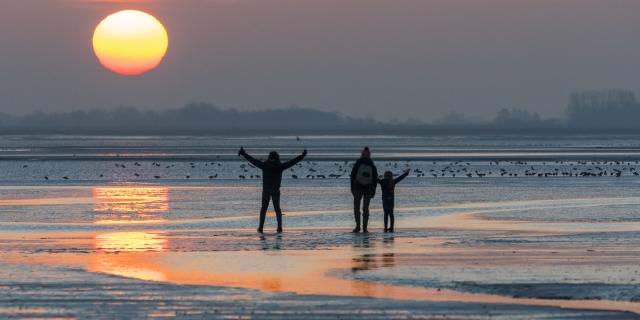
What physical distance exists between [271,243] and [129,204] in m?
12.9

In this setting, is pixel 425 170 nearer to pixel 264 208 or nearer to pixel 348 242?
pixel 264 208

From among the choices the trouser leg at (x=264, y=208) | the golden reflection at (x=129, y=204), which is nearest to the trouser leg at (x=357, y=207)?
the trouser leg at (x=264, y=208)

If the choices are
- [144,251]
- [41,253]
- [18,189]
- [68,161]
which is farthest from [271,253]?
[68,161]

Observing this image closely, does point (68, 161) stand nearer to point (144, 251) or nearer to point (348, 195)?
point (348, 195)

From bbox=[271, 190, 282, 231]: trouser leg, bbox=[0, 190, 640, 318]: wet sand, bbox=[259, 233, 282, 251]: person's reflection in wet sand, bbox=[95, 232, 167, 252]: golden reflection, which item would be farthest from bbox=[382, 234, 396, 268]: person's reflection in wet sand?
bbox=[95, 232, 167, 252]: golden reflection

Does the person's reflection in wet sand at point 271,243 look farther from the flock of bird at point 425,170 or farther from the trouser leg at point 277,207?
the flock of bird at point 425,170

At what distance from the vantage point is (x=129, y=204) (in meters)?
33.5

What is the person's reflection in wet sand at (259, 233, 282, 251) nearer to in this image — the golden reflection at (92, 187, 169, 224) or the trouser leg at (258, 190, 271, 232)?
the trouser leg at (258, 190, 271, 232)

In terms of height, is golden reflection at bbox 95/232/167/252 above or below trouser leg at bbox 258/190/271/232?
below

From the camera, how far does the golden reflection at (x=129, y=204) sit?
27891 mm

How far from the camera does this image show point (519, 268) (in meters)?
17.1

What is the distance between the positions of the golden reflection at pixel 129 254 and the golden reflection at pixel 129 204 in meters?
4.12

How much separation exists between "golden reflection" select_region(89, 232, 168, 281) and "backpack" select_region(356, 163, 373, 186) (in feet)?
13.0

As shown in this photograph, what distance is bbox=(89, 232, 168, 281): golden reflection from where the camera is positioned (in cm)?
1672
